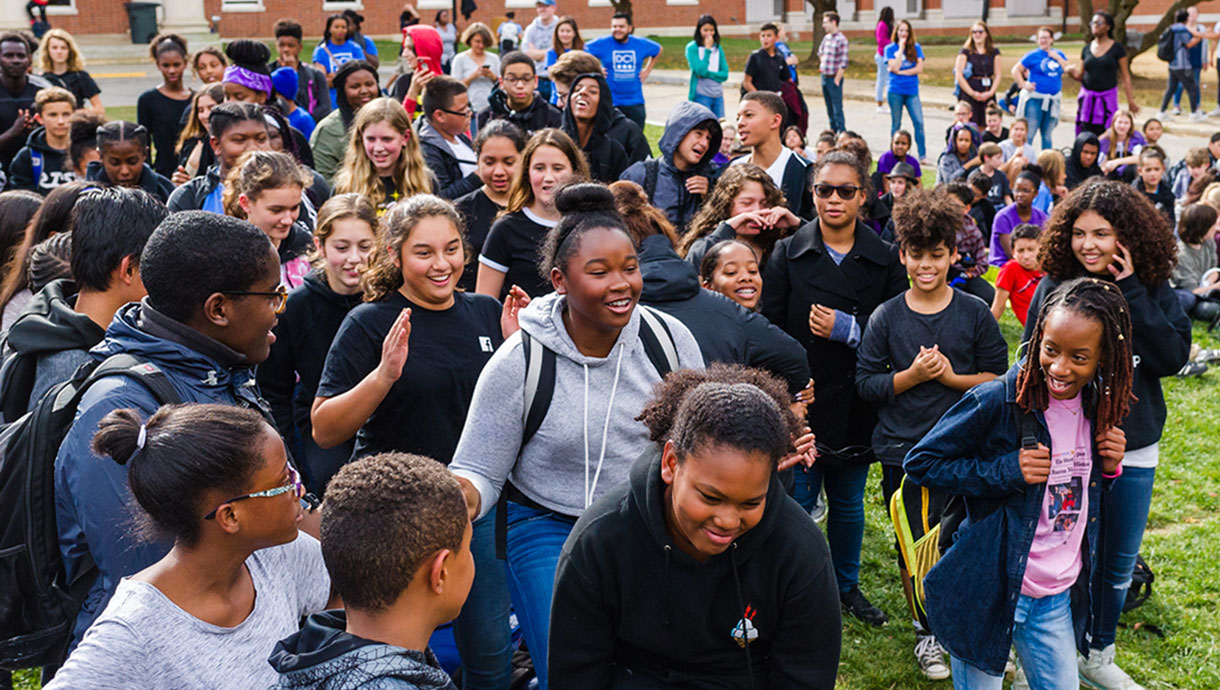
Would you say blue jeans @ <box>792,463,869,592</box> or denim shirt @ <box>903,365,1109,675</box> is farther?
blue jeans @ <box>792,463,869,592</box>

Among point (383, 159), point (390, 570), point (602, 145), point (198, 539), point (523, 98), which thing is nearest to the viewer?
point (390, 570)

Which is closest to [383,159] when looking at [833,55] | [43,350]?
[43,350]

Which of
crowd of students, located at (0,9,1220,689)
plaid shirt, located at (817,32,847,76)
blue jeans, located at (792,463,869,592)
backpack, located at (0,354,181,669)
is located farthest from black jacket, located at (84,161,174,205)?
plaid shirt, located at (817,32,847,76)

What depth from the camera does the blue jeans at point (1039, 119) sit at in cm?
1745

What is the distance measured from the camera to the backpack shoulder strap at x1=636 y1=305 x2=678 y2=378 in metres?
3.76

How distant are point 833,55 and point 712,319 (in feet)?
53.4

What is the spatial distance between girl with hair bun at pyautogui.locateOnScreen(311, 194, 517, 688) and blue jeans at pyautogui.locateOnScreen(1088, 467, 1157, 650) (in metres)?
2.55

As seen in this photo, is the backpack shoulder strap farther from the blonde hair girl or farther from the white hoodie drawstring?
the blonde hair girl

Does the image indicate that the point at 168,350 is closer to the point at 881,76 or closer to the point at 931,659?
the point at 931,659

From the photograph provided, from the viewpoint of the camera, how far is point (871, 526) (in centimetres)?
670

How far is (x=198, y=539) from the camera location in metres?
2.74

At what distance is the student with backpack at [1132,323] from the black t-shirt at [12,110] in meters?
8.69

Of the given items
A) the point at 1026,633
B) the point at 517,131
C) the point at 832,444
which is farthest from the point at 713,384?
the point at 517,131

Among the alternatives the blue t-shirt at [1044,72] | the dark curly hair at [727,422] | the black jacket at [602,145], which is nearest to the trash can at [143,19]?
the blue t-shirt at [1044,72]
